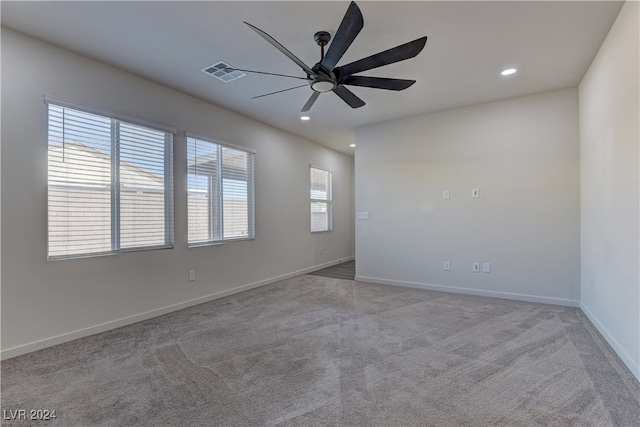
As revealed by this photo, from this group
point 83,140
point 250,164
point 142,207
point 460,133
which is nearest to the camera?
point 83,140

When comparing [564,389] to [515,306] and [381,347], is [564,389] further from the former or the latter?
[515,306]

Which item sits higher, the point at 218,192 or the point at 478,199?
the point at 218,192

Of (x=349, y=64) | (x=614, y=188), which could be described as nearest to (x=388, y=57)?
(x=349, y=64)

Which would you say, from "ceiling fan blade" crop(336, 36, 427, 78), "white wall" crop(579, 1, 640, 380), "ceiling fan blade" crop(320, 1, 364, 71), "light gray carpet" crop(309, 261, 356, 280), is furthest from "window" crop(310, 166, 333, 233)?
"white wall" crop(579, 1, 640, 380)

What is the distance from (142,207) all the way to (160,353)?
1.60 metres

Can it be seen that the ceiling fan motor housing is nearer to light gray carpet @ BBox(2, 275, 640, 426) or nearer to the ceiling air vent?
the ceiling air vent

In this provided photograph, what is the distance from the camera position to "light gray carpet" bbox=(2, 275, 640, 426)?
1.71 metres

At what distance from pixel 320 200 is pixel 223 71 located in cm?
361

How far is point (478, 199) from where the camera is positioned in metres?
4.10

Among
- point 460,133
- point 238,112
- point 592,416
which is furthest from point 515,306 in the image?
point 238,112

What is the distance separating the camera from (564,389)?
1921mm

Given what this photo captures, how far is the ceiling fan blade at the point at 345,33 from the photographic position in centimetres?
168

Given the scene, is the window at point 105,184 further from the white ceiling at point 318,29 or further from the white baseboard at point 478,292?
the white baseboard at point 478,292

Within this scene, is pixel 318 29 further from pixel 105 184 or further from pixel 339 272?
pixel 339 272
